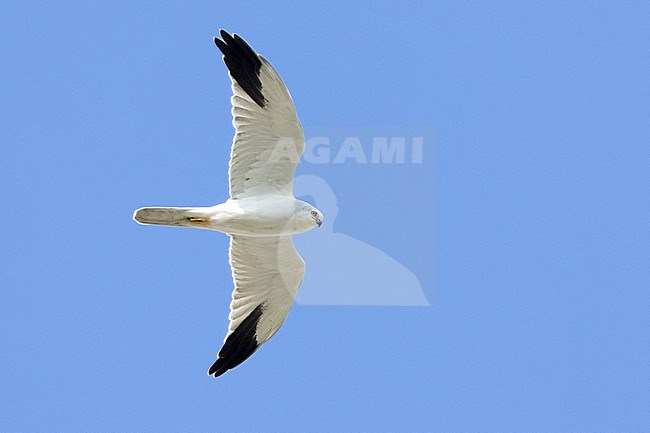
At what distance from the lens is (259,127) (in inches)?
615

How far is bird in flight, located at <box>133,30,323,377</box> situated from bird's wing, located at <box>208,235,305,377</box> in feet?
0.04

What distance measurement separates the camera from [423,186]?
16547 millimetres

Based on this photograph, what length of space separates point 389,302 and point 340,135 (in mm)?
2211

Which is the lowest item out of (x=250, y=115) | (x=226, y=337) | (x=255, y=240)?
(x=226, y=337)

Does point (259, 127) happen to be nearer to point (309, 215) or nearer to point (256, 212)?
point (256, 212)

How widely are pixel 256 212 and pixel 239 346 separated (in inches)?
75.8

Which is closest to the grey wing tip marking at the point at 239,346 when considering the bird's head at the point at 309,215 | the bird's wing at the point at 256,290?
the bird's wing at the point at 256,290

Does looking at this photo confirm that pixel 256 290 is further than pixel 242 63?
Yes

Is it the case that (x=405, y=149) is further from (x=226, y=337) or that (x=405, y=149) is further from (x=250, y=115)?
(x=226, y=337)

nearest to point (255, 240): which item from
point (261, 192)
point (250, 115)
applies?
point (261, 192)

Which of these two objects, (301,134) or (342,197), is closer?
(301,134)

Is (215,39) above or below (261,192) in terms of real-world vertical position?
above

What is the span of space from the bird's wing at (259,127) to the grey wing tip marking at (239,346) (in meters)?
1.76

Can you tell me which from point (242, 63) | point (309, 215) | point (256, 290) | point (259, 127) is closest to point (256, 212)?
point (309, 215)
